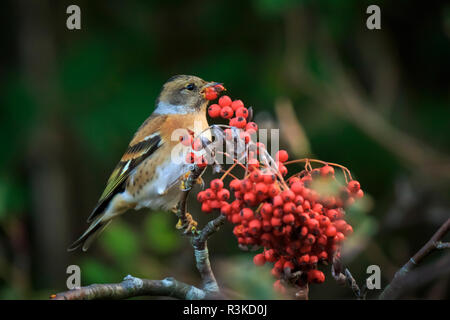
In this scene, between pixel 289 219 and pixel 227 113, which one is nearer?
pixel 289 219

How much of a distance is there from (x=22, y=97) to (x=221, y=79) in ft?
5.02

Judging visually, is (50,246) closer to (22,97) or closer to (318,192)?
(22,97)

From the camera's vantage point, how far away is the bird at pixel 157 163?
2748mm

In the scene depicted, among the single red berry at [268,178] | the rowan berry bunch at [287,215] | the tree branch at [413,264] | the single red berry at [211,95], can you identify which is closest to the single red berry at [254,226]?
the rowan berry bunch at [287,215]

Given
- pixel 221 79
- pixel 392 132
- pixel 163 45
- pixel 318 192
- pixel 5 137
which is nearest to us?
pixel 318 192

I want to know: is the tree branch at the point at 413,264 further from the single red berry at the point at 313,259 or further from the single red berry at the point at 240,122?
the single red berry at the point at 240,122

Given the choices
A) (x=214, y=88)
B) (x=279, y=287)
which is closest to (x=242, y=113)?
(x=279, y=287)

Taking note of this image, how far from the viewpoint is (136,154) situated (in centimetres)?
296

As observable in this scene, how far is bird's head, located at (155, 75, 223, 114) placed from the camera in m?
2.92

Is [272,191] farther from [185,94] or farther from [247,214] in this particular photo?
[185,94]

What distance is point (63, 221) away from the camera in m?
4.52

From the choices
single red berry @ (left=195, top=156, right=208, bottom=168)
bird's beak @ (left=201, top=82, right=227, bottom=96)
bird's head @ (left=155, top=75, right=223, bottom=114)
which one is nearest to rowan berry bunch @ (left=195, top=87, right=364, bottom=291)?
single red berry @ (left=195, top=156, right=208, bottom=168)

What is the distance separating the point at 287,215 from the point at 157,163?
1.57 metres

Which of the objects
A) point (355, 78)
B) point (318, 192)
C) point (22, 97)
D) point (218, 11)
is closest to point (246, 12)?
point (218, 11)
